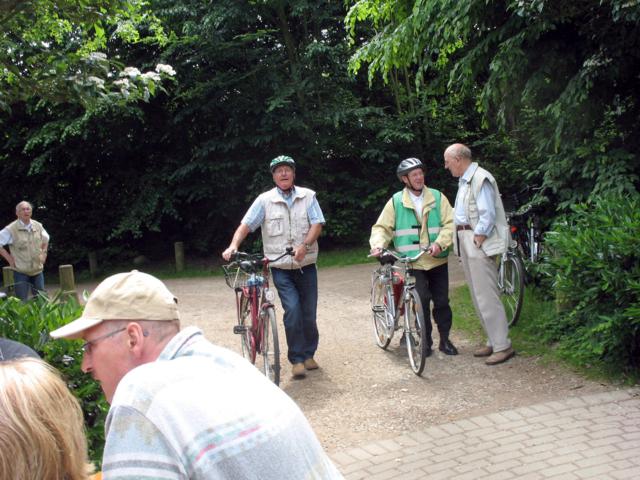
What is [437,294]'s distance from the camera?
7.63 meters

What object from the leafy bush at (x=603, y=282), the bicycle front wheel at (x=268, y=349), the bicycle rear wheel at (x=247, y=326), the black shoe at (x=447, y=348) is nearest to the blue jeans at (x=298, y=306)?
the bicycle front wheel at (x=268, y=349)

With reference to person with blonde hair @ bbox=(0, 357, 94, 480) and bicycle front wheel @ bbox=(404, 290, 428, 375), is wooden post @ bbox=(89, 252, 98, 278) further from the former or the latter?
person with blonde hair @ bbox=(0, 357, 94, 480)

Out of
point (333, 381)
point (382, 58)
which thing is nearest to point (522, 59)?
point (382, 58)

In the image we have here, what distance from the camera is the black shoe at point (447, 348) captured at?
24.7 ft

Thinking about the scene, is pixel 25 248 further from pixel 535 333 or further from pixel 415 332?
pixel 535 333

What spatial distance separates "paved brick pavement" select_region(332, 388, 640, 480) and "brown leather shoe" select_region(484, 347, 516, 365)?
3.90 ft

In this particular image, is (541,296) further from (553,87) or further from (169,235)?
(169,235)

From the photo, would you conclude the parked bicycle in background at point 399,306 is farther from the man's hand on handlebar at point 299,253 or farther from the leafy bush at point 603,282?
the leafy bush at point 603,282

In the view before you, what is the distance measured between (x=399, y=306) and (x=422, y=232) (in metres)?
0.76

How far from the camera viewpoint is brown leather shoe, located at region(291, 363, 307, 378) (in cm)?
715

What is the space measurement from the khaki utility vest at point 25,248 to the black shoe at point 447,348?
7087mm

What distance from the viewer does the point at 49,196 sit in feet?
65.0

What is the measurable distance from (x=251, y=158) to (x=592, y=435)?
45.7 feet

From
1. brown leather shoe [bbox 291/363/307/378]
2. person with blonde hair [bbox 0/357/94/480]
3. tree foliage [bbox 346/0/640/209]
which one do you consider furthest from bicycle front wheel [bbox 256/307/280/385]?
person with blonde hair [bbox 0/357/94/480]
